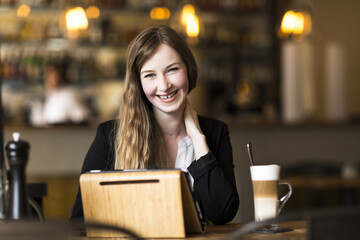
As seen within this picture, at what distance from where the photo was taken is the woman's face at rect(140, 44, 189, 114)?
2.00 meters

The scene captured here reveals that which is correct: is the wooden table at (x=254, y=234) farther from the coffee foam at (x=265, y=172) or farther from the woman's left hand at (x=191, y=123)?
the woman's left hand at (x=191, y=123)

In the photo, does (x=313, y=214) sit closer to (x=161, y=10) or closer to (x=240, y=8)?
(x=161, y=10)

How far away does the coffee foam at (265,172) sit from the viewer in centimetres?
161

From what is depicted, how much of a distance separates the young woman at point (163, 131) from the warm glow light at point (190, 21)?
11.9 feet

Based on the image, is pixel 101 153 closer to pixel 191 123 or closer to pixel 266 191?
pixel 191 123

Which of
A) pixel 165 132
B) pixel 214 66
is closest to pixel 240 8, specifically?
pixel 214 66

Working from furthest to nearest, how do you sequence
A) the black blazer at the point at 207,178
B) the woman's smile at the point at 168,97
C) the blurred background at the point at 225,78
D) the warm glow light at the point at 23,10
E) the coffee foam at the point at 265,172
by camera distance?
the warm glow light at the point at 23,10, the blurred background at the point at 225,78, the woman's smile at the point at 168,97, the black blazer at the point at 207,178, the coffee foam at the point at 265,172

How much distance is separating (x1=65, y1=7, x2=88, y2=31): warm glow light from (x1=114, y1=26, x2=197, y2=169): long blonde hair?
11.6ft

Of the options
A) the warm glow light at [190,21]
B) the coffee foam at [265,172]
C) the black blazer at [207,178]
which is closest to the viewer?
the coffee foam at [265,172]

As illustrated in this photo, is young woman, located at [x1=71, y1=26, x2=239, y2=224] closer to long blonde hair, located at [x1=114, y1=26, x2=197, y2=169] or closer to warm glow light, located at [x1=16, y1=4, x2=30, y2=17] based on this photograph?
long blonde hair, located at [x1=114, y1=26, x2=197, y2=169]

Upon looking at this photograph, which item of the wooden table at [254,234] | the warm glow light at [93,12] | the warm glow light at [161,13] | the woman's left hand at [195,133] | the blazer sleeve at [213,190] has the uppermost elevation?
the warm glow light at [161,13]

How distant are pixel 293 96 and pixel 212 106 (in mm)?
1246

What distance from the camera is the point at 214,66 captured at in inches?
299

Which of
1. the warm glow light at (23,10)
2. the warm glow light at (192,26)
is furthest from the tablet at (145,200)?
the warm glow light at (23,10)
